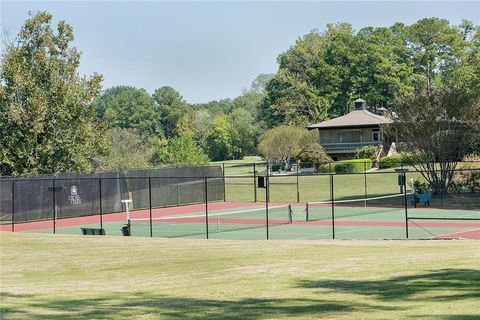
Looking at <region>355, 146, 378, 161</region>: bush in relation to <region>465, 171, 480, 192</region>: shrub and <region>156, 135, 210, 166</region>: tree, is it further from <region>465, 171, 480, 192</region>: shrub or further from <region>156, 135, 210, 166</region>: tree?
<region>465, 171, 480, 192</region>: shrub

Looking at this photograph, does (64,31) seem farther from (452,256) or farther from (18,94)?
(452,256)

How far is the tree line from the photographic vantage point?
5422 centimetres

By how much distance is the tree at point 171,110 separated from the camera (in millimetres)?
175875

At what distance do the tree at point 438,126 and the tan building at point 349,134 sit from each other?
107 ft

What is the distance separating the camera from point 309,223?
144ft

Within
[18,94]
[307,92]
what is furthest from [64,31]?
[307,92]

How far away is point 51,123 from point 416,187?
2553 centimetres

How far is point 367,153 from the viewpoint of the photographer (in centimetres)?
8662

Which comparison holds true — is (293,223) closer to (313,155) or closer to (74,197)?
(74,197)

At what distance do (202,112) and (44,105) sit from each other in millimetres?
128300

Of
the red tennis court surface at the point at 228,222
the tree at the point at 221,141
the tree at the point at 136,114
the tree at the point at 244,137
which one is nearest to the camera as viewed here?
the red tennis court surface at the point at 228,222

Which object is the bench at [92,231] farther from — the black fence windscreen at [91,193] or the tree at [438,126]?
the tree at [438,126]

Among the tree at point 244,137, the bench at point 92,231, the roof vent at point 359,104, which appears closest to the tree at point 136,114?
the tree at point 244,137

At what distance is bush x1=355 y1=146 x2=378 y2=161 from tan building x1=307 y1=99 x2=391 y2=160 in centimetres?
350
